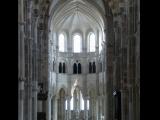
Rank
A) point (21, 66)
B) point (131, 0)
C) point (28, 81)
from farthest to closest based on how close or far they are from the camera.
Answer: point (28, 81) → point (131, 0) → point (21, 66)

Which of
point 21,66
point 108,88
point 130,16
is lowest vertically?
point 108,88
